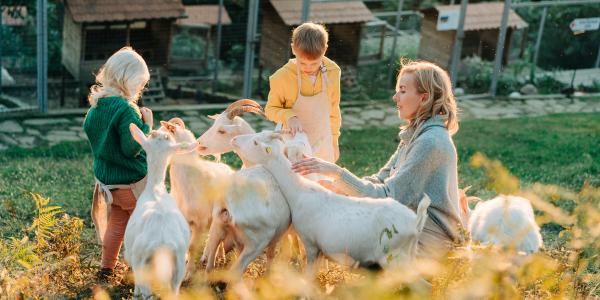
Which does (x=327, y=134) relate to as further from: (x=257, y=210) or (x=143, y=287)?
(x=143, y=287)

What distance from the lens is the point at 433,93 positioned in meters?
3.46

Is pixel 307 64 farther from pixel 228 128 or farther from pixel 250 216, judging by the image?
pixel 250 216

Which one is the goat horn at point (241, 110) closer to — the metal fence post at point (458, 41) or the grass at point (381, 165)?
the grass at point (381, 165)

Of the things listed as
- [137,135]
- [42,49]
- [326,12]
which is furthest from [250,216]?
[326,12]

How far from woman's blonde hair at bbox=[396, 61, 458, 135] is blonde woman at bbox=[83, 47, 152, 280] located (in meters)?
1.99

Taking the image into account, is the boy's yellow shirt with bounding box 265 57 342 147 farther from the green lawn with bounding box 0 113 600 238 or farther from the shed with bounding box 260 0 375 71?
the shed with bounding box 260 0 375 71

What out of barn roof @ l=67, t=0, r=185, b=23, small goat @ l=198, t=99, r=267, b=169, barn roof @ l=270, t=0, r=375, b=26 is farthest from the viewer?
barn roof @ l=270, t=0, r=375, b=26

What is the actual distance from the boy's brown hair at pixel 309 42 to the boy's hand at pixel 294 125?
1.79 ft

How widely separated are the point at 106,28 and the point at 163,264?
808 centimetres

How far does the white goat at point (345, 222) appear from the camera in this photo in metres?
3.03

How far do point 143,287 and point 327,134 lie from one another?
2.37 m

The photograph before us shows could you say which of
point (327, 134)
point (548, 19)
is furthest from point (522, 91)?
point (327, 134)

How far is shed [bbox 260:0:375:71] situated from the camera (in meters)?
10.7

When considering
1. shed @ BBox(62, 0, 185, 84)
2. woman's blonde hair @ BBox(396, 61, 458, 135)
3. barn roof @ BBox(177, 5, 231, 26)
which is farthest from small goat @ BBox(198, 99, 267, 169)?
barn roof @ BBox(177, 5, 231, 26)
